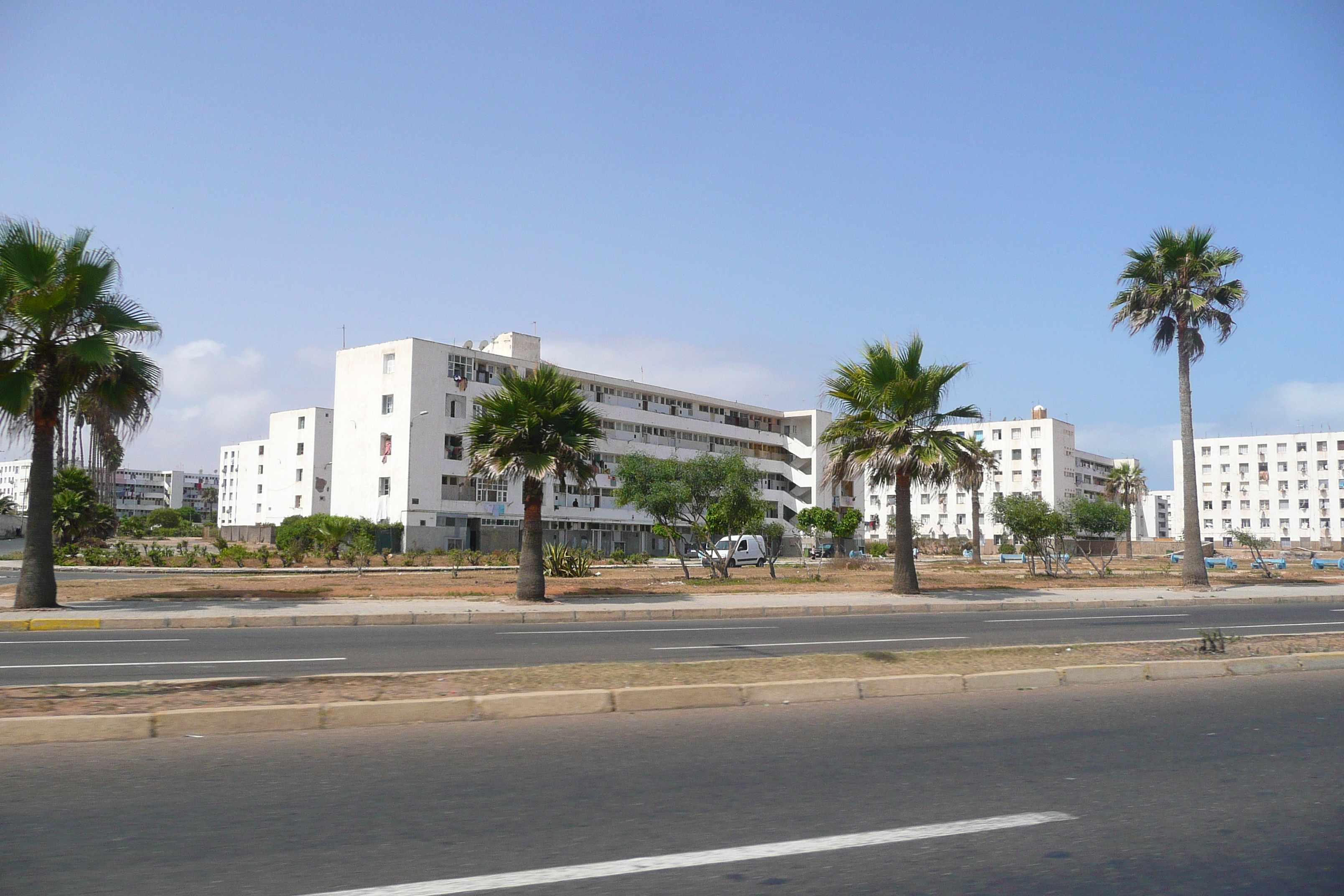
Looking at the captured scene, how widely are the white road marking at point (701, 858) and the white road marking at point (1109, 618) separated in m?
14.0

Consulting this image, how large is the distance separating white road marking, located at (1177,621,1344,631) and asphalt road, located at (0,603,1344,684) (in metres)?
0.06

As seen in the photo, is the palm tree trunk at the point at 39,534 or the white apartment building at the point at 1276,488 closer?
the palm tree trunk at the point at 39,534

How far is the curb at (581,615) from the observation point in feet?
51.5

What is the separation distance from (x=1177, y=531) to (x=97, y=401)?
6645 inches

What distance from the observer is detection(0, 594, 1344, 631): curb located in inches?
618

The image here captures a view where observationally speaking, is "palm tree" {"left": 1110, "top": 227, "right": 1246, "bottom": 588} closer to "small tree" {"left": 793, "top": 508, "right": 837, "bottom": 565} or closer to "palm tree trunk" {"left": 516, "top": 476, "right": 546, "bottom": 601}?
"palm tree trunk" {"left": 516, "top": 476, "right": 546, "bottom": 601}

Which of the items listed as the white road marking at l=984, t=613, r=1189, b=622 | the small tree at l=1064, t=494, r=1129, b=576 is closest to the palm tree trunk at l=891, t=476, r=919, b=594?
the white road marking at l=984, t=613, r=1189, b=622

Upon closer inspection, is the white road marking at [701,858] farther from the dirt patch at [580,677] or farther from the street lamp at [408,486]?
the street lamp at [408,486]

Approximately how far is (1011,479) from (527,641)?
365 feet

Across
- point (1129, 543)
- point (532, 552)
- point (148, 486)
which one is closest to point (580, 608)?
point (532, 552)

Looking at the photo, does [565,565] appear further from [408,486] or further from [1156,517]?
[1156,517]

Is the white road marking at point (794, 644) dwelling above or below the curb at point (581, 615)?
above

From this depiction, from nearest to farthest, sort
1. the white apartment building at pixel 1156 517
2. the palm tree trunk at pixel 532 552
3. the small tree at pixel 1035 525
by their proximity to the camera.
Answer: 1. the palm tree trunk at pixel 532 552
2. the small tree at pixel 1035 525
3. the white apartment building at pixel 1156 517

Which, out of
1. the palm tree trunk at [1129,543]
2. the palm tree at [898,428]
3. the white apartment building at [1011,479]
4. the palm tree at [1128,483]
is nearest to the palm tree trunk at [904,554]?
the palm tree at [898,428]
